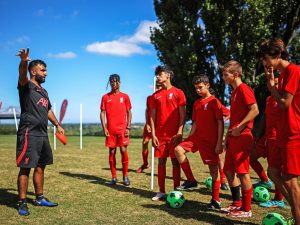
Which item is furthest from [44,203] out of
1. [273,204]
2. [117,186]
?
[273,204]

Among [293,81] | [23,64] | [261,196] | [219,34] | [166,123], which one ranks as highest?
[219,34]

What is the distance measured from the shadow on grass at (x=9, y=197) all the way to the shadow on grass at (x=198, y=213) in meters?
2.27

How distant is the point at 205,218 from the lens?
5.17m

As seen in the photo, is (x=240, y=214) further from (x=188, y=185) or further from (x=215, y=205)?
(x=188, y=185)

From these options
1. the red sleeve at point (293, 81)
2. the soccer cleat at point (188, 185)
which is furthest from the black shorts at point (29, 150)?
the red sleeve at point (293, 81)

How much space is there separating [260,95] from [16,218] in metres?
20.9

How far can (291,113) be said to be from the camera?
153 inches

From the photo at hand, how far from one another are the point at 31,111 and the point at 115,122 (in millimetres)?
Answer: 2752

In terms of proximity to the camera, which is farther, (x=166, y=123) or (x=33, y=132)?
(x=166, y=123)

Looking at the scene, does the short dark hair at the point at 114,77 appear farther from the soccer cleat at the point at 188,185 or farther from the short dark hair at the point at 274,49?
the short dark hair at the point at 274,49

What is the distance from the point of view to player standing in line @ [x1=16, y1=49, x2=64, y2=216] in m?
5.43

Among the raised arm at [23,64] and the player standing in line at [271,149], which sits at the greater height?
the raised arm at [23,64]

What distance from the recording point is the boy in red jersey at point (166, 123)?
645 centimetres

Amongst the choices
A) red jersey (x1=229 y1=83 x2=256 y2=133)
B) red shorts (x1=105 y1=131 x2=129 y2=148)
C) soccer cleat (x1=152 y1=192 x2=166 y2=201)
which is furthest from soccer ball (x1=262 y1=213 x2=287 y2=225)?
red shorts (x1=105 y1=131 x2=129 y2=148)
